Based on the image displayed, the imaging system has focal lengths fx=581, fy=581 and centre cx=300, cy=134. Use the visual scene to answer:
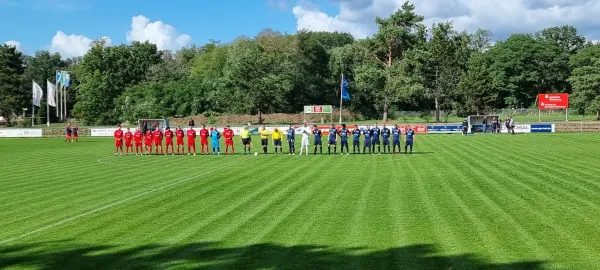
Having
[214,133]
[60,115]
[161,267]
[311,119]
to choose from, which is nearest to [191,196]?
[161,267]

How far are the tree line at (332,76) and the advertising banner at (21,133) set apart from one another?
61.4 ft

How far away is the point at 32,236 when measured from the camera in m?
10.2

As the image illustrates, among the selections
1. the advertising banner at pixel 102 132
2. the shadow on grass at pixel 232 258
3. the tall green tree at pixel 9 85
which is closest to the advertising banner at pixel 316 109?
the advertising banner at pixel 102 132

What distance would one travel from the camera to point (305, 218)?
38.2 ft

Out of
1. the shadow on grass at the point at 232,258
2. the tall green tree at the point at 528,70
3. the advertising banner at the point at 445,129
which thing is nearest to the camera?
the shadow on grass at the point at 232,258

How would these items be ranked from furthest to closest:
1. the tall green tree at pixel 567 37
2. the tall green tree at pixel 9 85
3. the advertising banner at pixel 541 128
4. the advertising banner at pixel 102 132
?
the tall green tree at pixel 567 37, the tall green tree at pixel 9 85, the advertising banner at pixel 102 132, the advertising banner at pixel 541 128

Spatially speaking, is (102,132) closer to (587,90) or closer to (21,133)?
(21,133)

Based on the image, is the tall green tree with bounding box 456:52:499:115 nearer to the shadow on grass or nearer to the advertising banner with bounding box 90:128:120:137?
the advertising banner with bounding box 90:128:120:137

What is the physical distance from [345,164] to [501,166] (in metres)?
6.29

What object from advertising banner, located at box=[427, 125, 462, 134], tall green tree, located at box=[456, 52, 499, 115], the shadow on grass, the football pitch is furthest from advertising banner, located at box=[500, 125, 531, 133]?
the shadow on grass

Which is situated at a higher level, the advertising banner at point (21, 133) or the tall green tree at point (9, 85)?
the tall green tree at point (9, 85)

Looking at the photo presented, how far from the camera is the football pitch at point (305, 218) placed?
27.9 ft

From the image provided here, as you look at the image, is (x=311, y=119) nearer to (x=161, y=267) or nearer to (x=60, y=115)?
(x=60, y=115)

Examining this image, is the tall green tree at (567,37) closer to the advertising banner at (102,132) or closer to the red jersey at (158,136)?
the advertising banner at (102,132)
